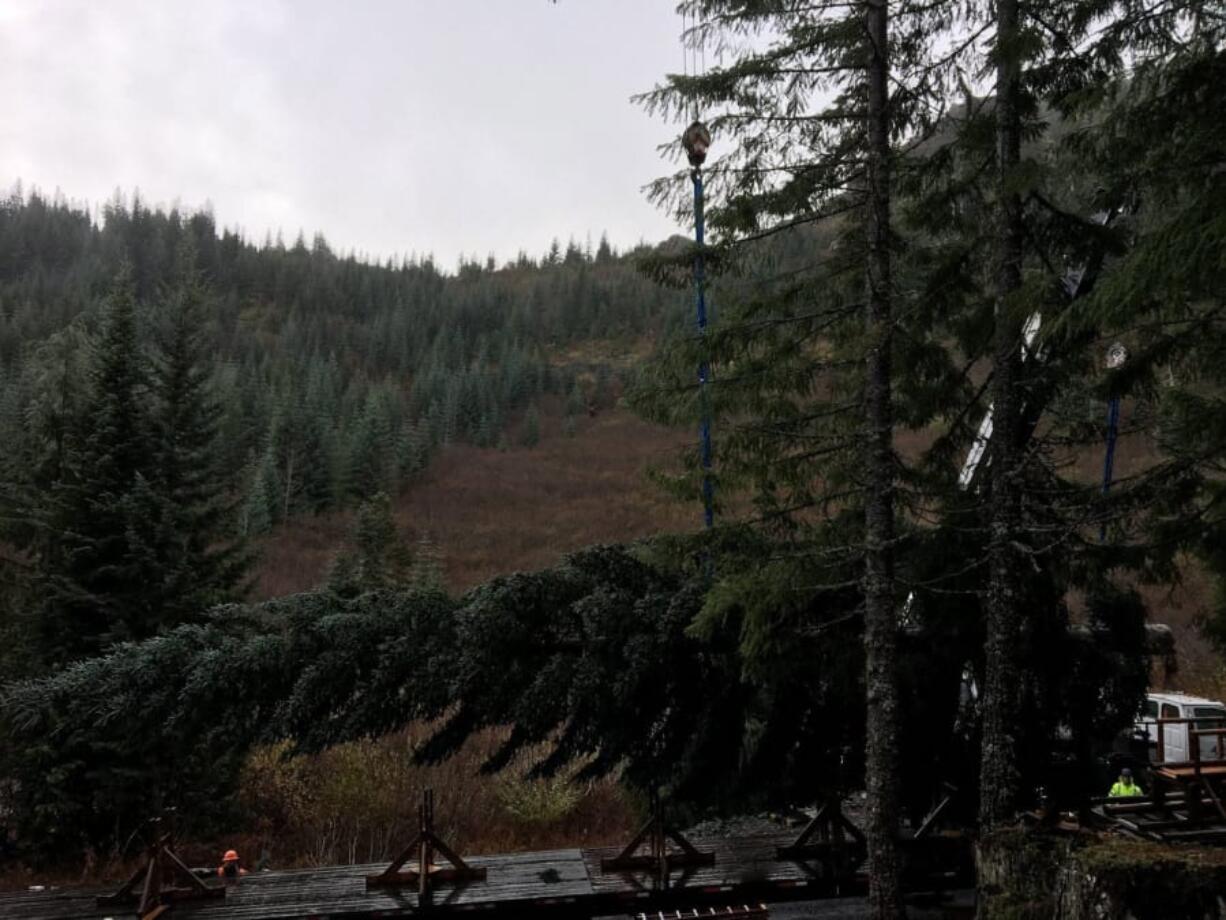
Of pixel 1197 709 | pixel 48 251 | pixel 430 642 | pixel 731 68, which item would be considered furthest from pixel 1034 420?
pixel 48 251

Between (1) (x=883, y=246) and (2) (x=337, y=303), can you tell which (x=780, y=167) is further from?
(2) (x=337, y=303)

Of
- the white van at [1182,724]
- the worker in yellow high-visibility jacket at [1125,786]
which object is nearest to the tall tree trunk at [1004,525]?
the worker in yellow high-visibility jacket at [1125,786]

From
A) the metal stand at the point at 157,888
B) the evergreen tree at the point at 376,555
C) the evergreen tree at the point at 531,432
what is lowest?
the metal stand at the point at 157,888

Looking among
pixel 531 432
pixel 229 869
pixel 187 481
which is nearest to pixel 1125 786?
pixel 229 869

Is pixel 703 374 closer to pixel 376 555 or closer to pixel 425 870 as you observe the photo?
pixel 425 870

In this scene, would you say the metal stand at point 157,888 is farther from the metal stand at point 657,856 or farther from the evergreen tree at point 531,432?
the evergreen tree at point 531,432

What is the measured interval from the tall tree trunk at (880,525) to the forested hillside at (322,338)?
14.2 metres

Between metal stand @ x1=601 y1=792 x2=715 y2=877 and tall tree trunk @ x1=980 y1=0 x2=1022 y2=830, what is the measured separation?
3954mm

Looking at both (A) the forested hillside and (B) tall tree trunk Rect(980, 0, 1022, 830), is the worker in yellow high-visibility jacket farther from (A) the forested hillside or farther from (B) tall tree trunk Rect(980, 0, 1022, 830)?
(A) the forested hillside

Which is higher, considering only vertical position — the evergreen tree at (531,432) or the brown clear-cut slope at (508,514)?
the evergreen tree at (531,432)

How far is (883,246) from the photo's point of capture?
24.1ft

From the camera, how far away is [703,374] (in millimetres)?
8195

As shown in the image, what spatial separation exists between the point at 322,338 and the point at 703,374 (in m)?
132

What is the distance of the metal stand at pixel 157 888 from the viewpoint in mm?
9289
